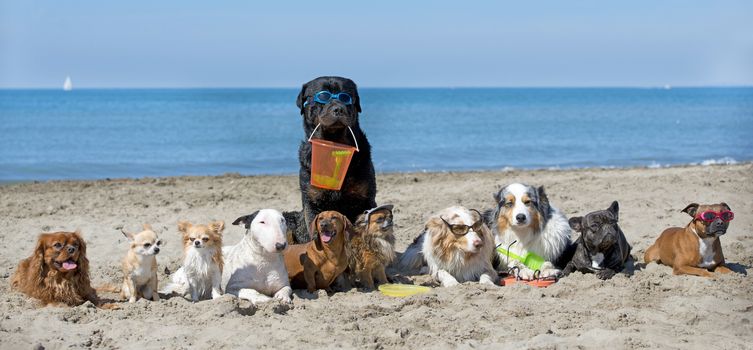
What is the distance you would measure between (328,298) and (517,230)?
1.92 meters

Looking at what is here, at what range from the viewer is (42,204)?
1140 cm

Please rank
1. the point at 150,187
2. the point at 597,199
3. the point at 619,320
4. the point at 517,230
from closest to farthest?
the point at 619,320, the point at 517,230, the point at 597,199, the point at 150,187

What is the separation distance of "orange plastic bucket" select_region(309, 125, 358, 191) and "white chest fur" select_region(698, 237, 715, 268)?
3279 millimetres

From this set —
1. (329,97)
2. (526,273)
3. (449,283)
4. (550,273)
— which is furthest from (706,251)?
(329,97)

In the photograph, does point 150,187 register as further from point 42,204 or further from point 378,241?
point 378,241

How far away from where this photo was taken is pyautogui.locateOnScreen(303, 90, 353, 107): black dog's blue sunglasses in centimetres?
755

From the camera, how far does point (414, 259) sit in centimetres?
798

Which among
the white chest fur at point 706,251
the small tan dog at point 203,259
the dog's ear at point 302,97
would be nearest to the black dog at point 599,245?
the white chest fur at point 706,251

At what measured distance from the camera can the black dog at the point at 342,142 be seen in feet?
24.7

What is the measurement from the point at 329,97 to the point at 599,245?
2.81m

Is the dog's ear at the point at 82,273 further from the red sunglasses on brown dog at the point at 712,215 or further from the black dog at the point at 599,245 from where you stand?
the red sunglasses on brown dog at the point at 712,215

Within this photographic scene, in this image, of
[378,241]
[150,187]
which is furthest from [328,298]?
[150,187]

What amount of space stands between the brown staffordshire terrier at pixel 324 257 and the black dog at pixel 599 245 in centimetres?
210

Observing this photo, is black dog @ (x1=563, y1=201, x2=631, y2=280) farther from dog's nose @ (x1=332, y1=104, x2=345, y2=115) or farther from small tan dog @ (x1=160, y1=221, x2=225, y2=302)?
small tan dog @ (x1=160, y1=221, x2=225, y2=302)
